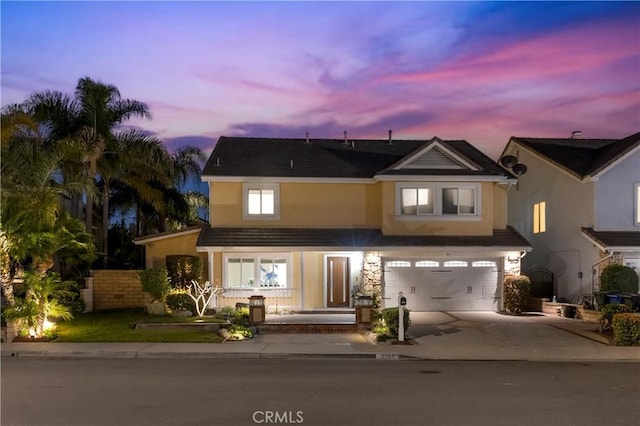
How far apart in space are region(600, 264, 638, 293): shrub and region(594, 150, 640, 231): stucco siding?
2.29 meters

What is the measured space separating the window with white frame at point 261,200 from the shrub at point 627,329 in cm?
1281

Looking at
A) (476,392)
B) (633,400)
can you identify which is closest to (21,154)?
(476,392)

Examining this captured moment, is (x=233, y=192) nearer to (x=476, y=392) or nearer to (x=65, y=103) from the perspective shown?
(x=65, y=103)

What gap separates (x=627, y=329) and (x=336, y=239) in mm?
10709

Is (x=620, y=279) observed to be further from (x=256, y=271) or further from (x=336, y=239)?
(x=256, y=271)

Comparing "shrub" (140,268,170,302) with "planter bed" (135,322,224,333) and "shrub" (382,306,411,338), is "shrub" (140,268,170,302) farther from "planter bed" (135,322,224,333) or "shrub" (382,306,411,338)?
"shrub" (382,306,411,338)

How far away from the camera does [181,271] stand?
23344 mm

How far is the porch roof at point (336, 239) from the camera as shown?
24.2 metres

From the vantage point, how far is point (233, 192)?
83.4 feet

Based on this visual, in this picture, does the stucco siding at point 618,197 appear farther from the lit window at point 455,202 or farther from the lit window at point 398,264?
the lit window at point 398,264

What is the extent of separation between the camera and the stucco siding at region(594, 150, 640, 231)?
2505 centimetres

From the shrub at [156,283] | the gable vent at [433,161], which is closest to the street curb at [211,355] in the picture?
the shrub at [156,283]

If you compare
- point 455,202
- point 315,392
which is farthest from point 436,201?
point 315,392

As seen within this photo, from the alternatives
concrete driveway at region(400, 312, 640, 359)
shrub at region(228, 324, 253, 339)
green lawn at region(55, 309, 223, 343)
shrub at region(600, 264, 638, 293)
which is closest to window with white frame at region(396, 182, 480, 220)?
concrete driveway at region(400, 312, 640, 359)
